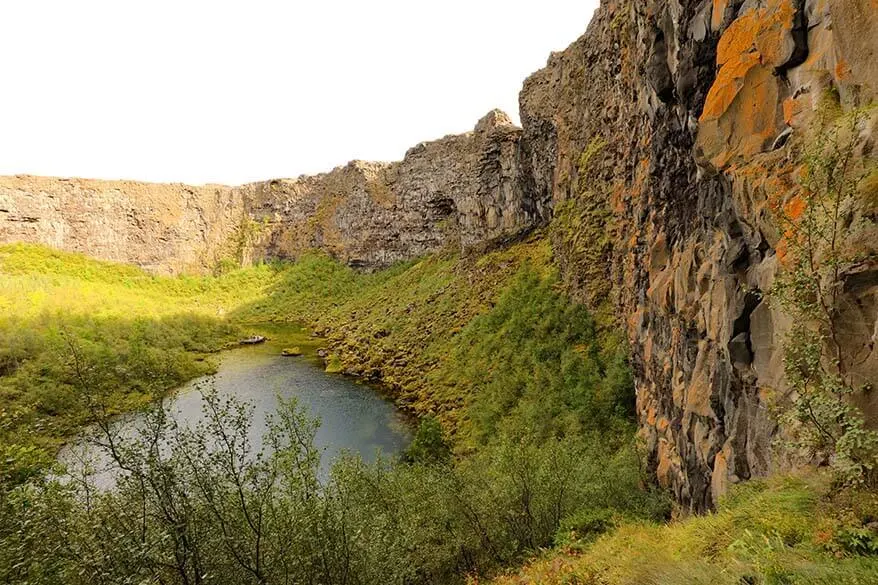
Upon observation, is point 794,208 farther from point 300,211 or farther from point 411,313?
point 300,211

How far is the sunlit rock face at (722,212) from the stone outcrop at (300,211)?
31562 millimetres

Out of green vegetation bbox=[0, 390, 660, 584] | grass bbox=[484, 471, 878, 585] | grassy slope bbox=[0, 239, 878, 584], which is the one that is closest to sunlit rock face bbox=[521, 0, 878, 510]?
grass bbox=[484, 471, 878, 585]

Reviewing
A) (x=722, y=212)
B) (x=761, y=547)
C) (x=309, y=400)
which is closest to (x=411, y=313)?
(x=309, y=400)

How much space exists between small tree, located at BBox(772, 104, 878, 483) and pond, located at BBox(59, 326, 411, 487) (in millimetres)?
19379

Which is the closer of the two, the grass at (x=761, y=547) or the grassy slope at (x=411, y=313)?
the grass at (x=761, y=547)

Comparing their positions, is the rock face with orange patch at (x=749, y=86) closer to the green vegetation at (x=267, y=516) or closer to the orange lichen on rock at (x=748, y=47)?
the orange lichen on rock at (x=748, y=47)

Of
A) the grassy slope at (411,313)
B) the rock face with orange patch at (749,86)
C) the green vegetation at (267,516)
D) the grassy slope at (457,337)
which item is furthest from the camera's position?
the grassy slope at (411,313)

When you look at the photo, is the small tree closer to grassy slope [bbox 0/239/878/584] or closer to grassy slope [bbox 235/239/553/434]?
grassy slope [bbox 0/239/878/584]

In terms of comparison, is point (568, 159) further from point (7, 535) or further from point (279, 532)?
point (7, 535)

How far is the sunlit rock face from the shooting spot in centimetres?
700

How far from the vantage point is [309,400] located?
3644cm

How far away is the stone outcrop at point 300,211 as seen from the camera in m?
53.3

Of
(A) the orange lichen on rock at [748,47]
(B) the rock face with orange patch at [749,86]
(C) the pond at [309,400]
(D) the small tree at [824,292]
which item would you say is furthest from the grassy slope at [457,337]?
(A) the orange lichen on rock at [748,47]

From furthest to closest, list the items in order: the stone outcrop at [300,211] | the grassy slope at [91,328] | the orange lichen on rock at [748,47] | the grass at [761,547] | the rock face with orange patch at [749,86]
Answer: the stone outcrop at [300,211] → the grassy slope at [91,328] → the rock face with orange patch at [749,86] → the orange lichen on rock at [748,47] → the grass at [761,547]
